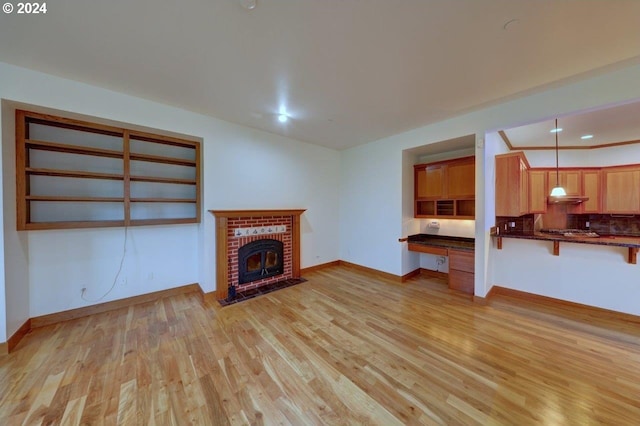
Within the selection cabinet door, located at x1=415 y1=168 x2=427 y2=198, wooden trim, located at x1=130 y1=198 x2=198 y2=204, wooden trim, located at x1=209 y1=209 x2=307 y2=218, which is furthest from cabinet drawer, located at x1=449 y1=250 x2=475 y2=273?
wooden trim, located at x1=130 y1=198 x2=198 y2=204

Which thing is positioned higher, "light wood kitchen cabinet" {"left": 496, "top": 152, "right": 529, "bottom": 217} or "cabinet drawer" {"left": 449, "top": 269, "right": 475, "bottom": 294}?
"light wood kitchen cabinet" {"left": 496, "top": 152, "right": 529, "bottom": 217}

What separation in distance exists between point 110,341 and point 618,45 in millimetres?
5540

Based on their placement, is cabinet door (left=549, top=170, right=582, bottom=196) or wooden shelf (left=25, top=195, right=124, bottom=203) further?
cabinet door (left=549, top=170, right=582, bottom=196)

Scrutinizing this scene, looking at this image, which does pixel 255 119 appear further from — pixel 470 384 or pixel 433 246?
pixel 470 384

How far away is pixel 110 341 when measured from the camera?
2354 mm

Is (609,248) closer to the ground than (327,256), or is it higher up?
higher up

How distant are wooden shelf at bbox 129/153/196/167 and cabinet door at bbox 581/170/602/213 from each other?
23.0 ft

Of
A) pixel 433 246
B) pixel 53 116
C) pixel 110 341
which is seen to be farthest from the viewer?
pixel 433 246

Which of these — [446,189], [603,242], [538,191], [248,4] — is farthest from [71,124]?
[538,191]

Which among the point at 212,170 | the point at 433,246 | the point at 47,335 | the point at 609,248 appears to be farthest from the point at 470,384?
the point at 47,335

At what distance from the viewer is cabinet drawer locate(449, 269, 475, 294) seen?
11.5 feet

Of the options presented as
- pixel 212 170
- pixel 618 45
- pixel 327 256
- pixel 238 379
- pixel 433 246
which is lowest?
pixel 238 379

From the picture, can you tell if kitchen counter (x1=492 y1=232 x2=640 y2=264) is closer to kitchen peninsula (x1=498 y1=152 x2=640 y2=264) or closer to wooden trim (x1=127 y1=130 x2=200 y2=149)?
kitchen peninsula (x1=498 y1=152 x2=640 y2=264)

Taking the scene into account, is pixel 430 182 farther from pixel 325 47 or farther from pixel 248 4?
pixel 248 4
